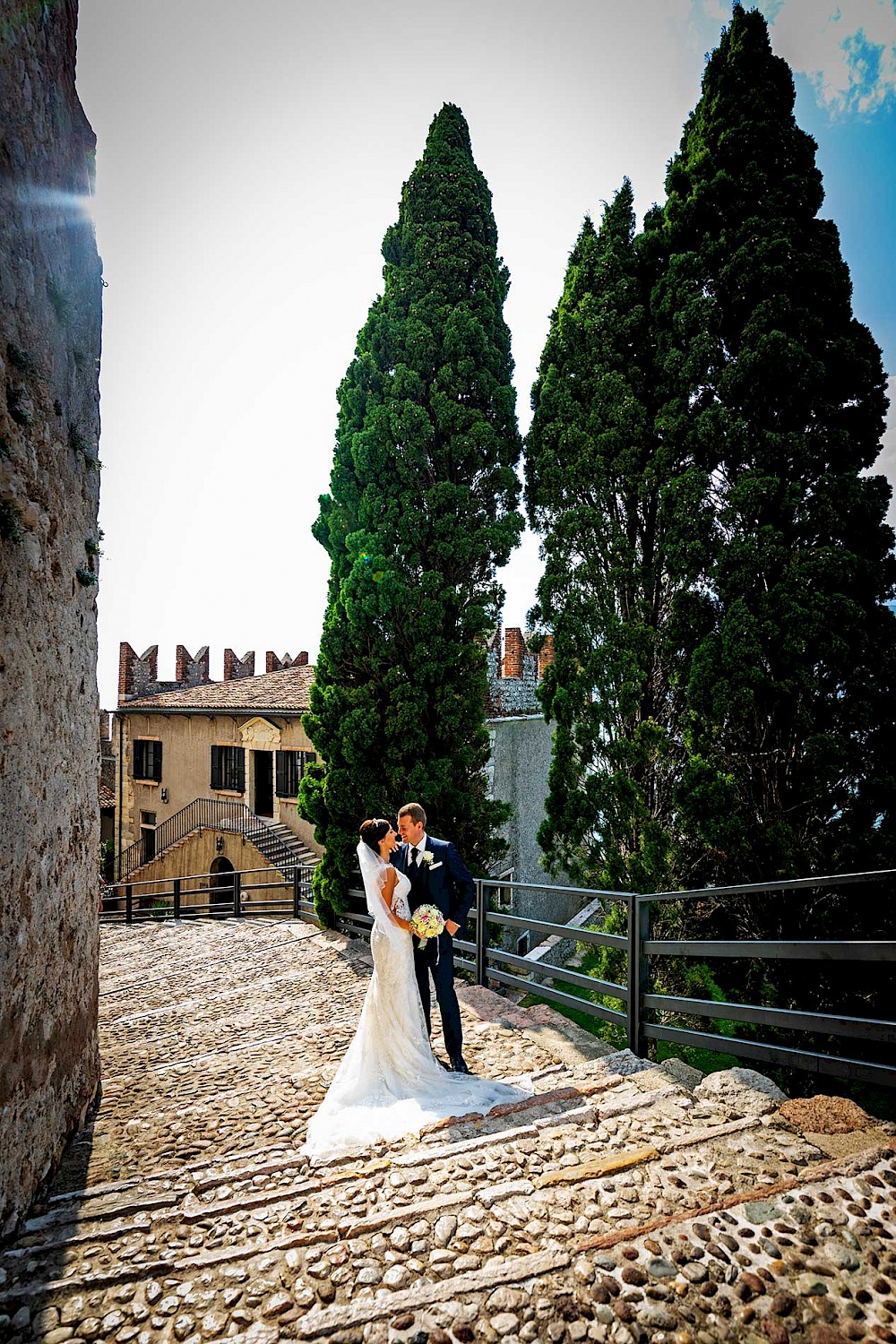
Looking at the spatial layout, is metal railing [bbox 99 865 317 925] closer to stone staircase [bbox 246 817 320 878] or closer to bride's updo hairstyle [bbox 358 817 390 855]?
stone staircase [bbox 246 817 320 878]

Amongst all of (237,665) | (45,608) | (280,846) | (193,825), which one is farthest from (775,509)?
(237,665)

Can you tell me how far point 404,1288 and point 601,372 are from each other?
947 centimetres

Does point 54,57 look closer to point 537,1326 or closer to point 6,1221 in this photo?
point 6,1221

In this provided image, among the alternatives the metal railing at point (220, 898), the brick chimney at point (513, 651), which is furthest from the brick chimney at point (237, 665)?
the brick chimney at point (513, 651)

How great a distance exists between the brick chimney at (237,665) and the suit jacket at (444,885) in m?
23.8

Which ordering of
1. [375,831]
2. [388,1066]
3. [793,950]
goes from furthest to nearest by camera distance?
[375,831]
[388,1066]
[793,950]

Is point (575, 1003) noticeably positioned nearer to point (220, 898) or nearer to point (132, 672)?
point (220, 898)

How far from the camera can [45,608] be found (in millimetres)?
4008

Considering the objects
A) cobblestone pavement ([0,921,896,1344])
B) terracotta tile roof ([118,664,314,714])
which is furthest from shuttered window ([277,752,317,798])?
cobblestone pavement ([0,921,896,1344])

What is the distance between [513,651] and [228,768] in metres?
11.0

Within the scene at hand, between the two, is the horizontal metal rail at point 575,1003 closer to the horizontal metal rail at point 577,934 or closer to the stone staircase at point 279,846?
the horizontal metal rail at point 577,934

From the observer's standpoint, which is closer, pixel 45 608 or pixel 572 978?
pixel 45 608

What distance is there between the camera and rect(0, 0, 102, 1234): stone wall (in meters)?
3.48

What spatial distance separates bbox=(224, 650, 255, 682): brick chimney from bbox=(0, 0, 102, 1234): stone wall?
2363 centimetres
